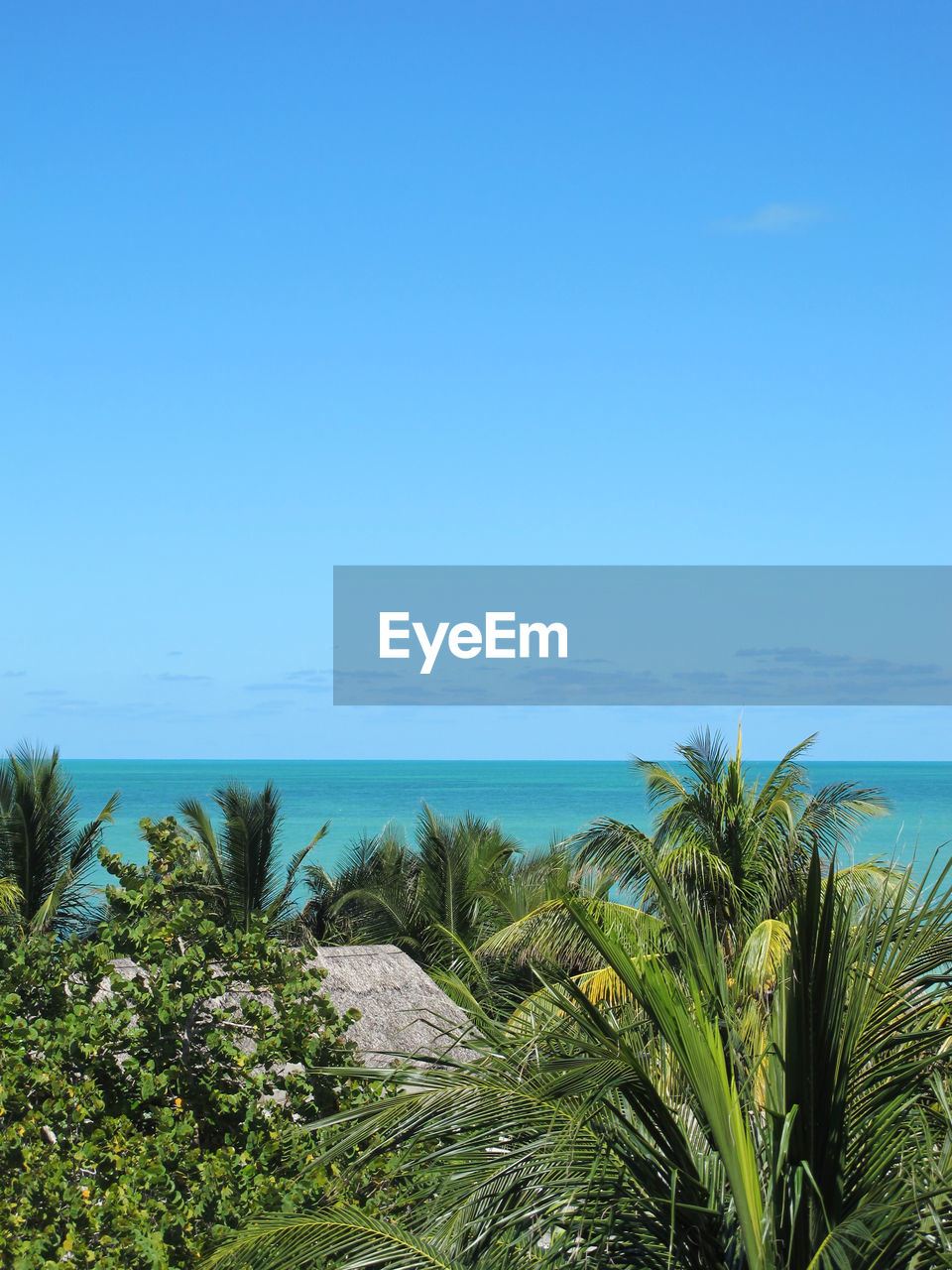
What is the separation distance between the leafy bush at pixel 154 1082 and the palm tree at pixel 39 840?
46.7ft

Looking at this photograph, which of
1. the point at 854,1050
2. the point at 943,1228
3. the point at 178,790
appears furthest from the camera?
the point at 178,790

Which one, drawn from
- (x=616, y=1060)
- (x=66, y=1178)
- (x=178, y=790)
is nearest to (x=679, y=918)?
(x=616, y=1060)

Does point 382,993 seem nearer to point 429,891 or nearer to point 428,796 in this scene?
point 429,891

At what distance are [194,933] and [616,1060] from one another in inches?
110

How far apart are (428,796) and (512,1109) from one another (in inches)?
3851

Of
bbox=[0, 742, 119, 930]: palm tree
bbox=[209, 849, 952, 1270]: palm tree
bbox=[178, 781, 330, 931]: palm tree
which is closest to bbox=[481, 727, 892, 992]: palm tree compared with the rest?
bbox=[209, 849, 952, 1270]: palm tree

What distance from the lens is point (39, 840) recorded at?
66.0ft

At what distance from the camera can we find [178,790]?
100438mm

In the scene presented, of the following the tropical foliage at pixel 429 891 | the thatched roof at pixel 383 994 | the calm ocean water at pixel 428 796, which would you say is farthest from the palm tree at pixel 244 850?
the calm ocean water at pixel 428 796

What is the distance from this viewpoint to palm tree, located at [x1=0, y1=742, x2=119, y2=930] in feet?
65.2

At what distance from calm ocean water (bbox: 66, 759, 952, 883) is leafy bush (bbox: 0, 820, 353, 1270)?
54048 mm

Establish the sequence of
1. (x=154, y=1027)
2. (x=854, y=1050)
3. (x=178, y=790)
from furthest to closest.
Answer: (x=178, y=790)
(x=154, y=1027)
(x=854, y=1050)

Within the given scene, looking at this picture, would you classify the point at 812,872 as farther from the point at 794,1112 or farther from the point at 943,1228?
the point at 943,1228

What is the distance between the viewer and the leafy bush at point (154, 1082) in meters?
4.58
